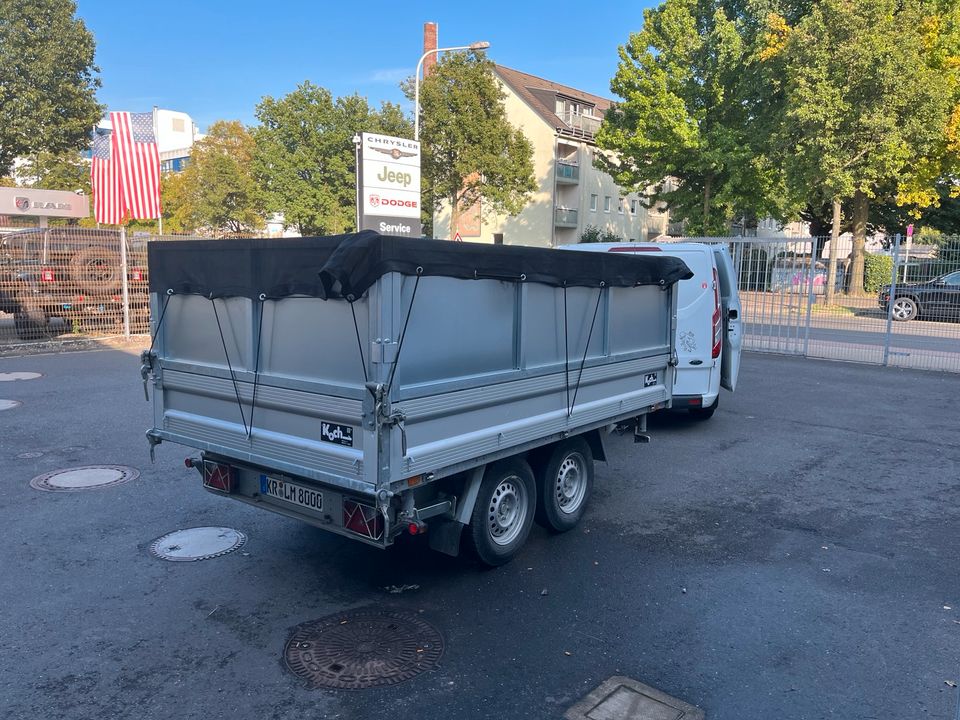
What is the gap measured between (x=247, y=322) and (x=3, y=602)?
7.24 feet

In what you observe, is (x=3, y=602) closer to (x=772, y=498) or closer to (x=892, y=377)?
(x=772, y=498)

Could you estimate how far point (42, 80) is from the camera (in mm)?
43906

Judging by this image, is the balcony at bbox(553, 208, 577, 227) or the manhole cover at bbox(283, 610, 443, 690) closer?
the manhole cover at bbox(283, 610, 443, 690)

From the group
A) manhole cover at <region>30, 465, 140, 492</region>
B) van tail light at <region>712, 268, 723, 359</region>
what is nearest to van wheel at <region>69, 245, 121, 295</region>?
manhole cover at <region>30, 465, 140, 492</region>

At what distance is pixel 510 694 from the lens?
3607 mm

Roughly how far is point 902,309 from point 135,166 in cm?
1749

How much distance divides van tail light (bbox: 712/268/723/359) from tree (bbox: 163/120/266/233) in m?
43.8

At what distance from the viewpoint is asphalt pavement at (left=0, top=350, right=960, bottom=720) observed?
11.8 feet

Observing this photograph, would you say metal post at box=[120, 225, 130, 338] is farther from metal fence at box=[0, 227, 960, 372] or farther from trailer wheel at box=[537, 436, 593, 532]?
trailer wheel at box=[537, 436, 593, 532]

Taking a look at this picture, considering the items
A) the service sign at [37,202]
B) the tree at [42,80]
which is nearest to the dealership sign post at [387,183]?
the service sign at [37,202]

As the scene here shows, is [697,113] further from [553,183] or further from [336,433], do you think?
[336,433]

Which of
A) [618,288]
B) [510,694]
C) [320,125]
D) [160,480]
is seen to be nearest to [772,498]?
[618,288]

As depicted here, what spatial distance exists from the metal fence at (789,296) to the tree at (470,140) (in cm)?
2703

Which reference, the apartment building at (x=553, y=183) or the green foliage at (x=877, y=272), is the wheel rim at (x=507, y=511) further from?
the apartment building at (x=553, y=183)
